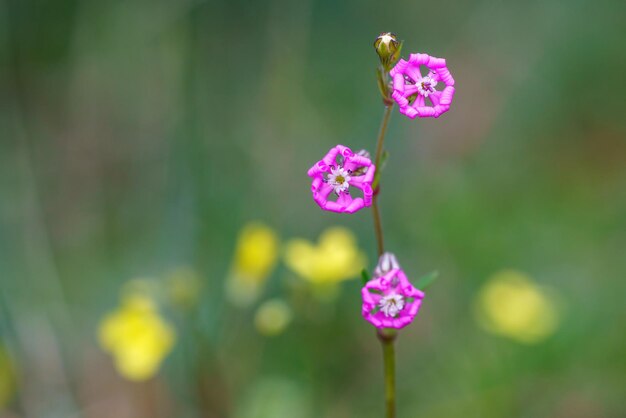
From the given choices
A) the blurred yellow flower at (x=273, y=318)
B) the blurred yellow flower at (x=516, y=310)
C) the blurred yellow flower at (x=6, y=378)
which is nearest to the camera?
the blurred yellow flower at (x=273, y=318)

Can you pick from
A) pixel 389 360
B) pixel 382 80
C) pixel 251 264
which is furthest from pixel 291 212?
pixel 382 80

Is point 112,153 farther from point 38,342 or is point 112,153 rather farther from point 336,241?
point 336,241

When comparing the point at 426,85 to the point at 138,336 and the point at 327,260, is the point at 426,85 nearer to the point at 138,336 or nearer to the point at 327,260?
the point at 327,260

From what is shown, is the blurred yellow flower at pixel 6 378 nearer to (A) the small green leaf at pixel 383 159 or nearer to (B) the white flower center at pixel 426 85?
(A) the small green leaf at pixel 383 159

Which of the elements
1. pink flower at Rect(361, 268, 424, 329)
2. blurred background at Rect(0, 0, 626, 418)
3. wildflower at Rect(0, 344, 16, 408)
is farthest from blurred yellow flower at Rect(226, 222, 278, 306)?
pink flower at Rect(361, 268, 424, 329)

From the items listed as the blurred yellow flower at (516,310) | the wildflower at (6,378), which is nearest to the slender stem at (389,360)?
the blurred yellow flower at (516,310)

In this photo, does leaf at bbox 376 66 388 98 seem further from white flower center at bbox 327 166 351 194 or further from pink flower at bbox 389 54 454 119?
white flower center at bbox 327 166 351 194
